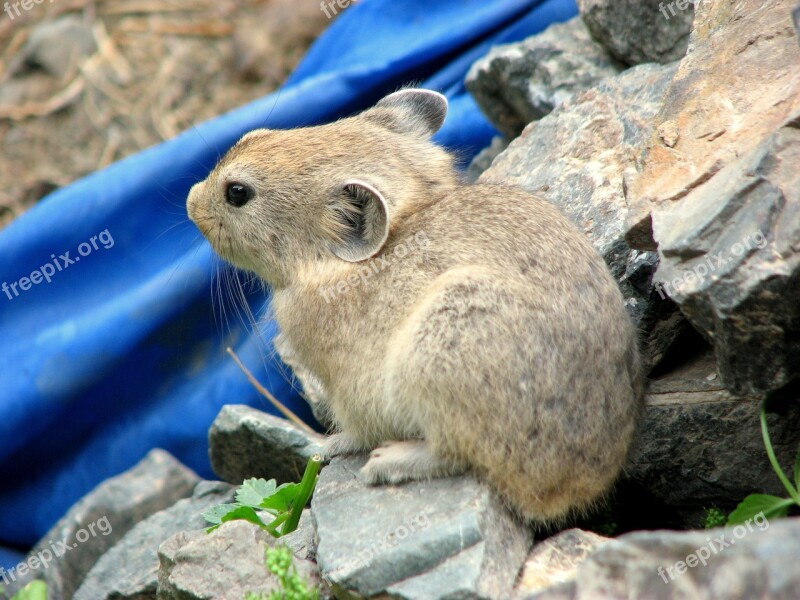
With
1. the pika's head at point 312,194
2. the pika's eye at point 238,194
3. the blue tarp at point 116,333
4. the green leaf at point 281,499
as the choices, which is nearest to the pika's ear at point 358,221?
the pika's head at point 312,194

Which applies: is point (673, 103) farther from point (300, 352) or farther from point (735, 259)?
point (300, 352)

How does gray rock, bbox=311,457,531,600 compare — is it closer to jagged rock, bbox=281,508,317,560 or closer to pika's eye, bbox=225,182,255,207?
jagged rock, bbox=281,508,317,560

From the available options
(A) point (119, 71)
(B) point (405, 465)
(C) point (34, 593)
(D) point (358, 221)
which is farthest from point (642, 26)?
(A) point (119, 71)

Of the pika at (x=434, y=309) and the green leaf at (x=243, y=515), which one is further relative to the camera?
the green leaf at (x=243, y=515)

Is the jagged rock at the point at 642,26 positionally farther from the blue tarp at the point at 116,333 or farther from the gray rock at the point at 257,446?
the gray rock at the point at 257,446

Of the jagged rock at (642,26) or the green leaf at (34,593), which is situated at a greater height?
the jagged rock at (642,26)

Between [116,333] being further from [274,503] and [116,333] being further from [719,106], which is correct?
[719,106]
